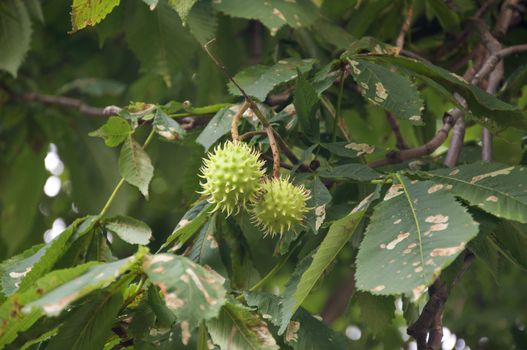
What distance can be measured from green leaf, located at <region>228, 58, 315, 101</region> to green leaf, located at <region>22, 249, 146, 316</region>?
1.82ft

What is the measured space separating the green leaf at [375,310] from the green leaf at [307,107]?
327 millimetres

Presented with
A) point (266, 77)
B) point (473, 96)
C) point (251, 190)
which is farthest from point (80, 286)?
point (473, 96)

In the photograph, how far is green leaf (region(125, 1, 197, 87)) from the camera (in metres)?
2.03

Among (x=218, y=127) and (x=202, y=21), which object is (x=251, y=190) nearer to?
(x=218, y=127)

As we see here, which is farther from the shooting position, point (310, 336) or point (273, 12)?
point (273, 12)

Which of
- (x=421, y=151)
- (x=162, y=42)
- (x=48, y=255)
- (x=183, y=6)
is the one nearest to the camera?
(x=48, y=255)

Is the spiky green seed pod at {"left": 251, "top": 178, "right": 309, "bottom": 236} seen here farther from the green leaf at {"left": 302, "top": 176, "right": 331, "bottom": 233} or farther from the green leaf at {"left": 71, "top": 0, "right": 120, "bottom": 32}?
the green leaf at {"left": 71, "top": 0, "right": 120, "bottom": 32}

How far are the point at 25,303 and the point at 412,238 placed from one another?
1.84ft

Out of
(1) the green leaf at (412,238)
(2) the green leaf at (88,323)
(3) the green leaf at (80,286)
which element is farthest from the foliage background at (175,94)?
(3) the green leaf at (80,286)

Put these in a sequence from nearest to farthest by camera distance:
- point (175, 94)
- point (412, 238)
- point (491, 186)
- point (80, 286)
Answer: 1. point (80, 286)
2. point (412, 238)
3. point (491, 186)
4. point (175, 94)

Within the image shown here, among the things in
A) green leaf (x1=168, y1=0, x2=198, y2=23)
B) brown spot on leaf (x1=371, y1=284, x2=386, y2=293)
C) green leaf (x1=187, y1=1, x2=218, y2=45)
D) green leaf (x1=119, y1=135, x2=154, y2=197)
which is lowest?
brown spot on leaf (x1=371, y1=284, x2=386, y2=293)

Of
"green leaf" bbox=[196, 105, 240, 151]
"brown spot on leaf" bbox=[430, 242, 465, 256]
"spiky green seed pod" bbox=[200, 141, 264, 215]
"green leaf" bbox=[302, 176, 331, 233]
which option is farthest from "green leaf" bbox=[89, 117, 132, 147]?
"brown spot on leaf" bbox=[430, 242, 465, 256]

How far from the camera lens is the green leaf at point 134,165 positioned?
157cm

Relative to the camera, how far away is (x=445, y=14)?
2.14 meters
